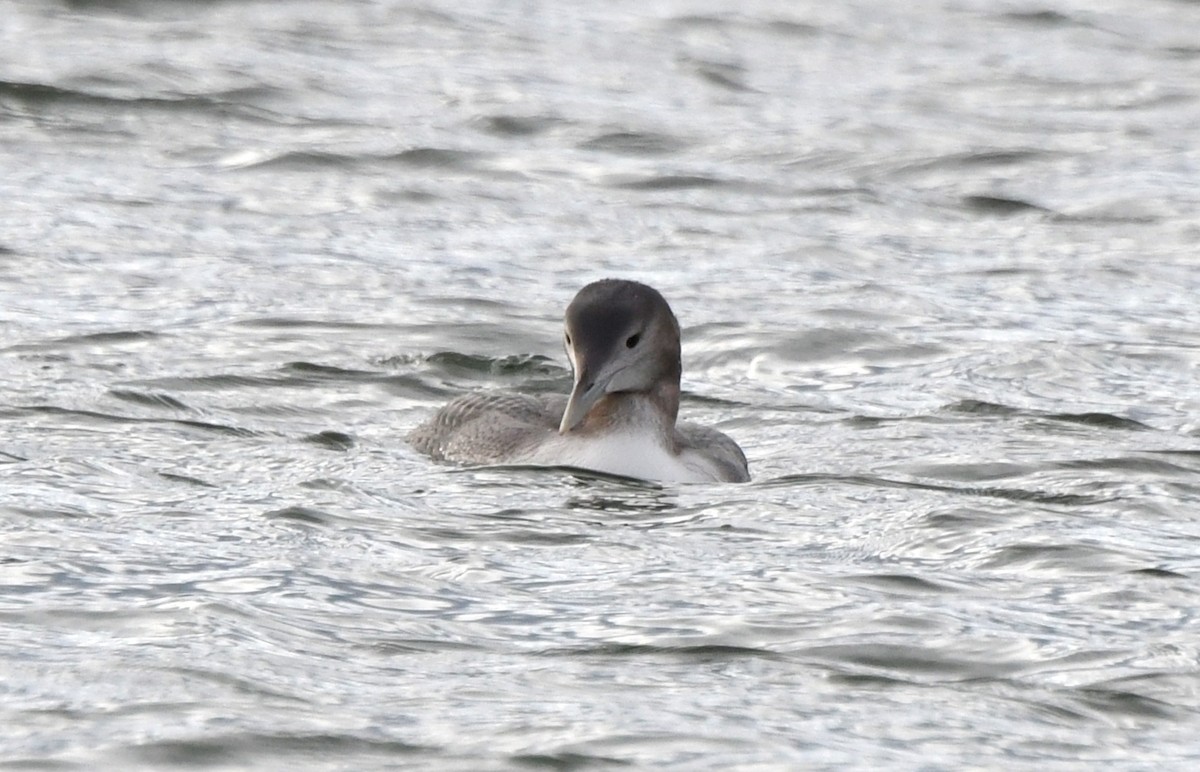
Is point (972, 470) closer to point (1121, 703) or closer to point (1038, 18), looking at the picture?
point (1121, 703)

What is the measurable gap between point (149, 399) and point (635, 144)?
7.36m

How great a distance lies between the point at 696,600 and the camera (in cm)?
757

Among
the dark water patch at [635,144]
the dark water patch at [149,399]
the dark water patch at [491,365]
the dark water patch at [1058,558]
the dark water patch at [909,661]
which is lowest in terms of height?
the dark water patch at [491,365]

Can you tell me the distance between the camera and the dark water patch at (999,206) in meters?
16.1

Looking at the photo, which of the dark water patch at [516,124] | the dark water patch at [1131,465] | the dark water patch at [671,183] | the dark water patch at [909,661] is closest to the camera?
the dark water patch at [909,661]

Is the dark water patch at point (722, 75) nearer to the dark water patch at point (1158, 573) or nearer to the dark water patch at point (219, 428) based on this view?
the dark water patch at point (219, 428)

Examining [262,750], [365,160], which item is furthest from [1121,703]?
[365,160]

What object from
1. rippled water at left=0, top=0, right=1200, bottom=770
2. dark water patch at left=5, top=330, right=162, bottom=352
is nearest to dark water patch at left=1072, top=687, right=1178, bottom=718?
rippled water at left=0, top=0, right=1200, bottom=770

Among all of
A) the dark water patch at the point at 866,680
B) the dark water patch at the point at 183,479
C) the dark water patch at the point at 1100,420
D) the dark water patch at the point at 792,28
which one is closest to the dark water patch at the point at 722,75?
the dark water patch at the point at 792,28

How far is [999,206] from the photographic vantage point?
53.2ft

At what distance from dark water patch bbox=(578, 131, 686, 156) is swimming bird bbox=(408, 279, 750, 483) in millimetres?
7315

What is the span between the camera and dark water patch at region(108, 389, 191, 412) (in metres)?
10.6

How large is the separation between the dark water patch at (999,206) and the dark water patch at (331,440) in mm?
6597

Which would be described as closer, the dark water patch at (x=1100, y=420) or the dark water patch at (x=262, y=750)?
the dark water patch at (x=262, y=750)
